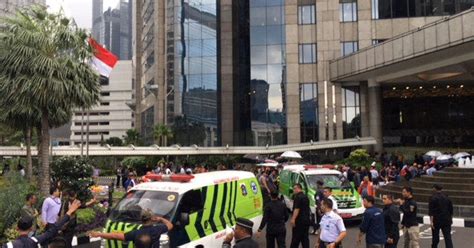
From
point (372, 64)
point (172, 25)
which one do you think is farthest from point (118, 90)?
point (372, 64)

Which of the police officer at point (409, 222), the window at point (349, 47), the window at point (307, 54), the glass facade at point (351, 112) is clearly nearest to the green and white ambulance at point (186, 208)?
the police officer at point (409, 222)

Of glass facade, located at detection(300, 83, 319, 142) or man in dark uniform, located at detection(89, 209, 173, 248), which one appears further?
glass facade, located at detection(300, 83, 319, 142)

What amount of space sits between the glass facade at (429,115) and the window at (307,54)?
877 centimetres

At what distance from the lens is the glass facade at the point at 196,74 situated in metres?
47.0

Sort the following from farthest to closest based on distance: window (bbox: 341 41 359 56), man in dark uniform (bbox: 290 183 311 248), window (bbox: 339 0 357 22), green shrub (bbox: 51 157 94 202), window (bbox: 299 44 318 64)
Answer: window (bbox: 299 44 318 64)
window (bbox: 339 0 357 22)
window (bbox: 341 41 359 56)
green shrub (bbox: 51 157 94 202)
man in dark uniform (bbox: 290 183 311 248)

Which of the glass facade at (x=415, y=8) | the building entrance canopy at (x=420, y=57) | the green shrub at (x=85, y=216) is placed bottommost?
the green shrub at (x=85, y=216)

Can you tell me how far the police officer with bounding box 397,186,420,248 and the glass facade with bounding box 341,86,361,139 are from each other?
110ft

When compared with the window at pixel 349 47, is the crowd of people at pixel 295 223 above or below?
below

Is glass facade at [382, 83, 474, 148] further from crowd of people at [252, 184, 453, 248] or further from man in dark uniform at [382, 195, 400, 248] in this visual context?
man in dark uniform at [382, 195, 400, 248]

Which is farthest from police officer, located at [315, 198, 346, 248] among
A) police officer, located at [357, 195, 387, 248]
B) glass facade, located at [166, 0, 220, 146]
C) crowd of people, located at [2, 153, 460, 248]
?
glass facade, located at [166, 0, 220, 146]

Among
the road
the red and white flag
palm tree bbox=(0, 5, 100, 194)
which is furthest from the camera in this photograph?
the red and white flag

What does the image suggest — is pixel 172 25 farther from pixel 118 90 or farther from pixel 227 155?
pixel 118 90

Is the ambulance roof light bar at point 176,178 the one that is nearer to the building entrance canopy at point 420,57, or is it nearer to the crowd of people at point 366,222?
the crowd of people at point 366,222

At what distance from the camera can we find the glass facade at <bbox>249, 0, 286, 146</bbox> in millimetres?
45156
